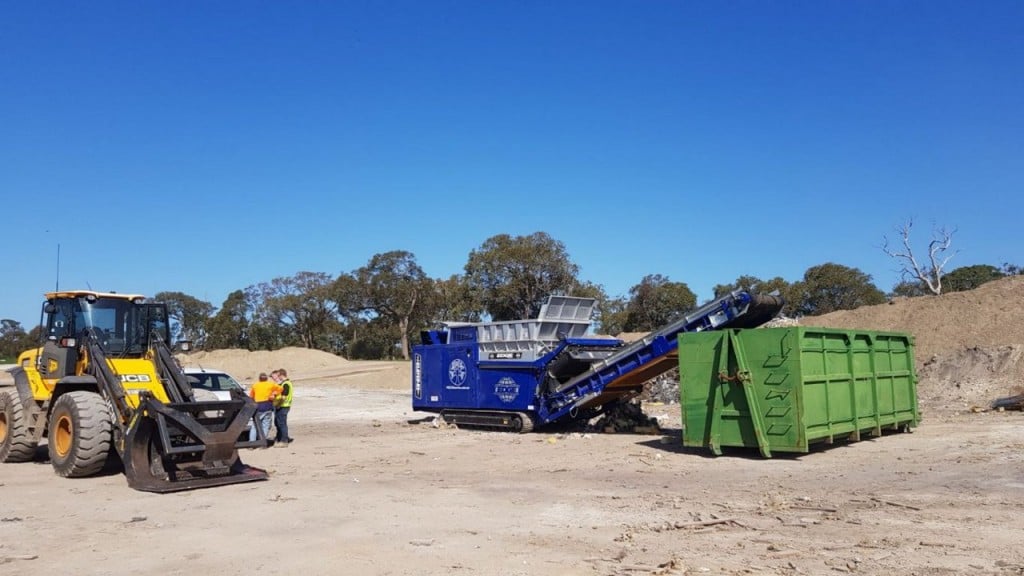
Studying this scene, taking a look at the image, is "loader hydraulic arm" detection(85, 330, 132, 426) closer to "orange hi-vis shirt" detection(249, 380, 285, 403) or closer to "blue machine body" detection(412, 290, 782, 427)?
"orange hi-vis shirt" detection(249, 380, 285, 403)

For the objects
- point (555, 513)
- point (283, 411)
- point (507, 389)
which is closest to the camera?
point (555, 513)

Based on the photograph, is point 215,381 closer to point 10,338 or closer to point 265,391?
point 265,391

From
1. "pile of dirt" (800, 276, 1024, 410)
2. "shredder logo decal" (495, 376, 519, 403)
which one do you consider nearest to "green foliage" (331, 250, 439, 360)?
"pile of dirt" (800, 276, 1024, 410)

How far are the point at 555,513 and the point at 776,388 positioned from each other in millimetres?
5204

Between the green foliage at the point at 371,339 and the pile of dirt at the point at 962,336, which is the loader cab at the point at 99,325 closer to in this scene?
the pile of dirt at the point at 962,336

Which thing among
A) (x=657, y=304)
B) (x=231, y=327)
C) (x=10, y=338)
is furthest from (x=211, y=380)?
(x=10, y=338)

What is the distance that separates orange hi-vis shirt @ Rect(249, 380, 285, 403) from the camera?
15.2 m

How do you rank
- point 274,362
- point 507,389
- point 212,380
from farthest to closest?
point 274,362, point 507,389, point 212,380

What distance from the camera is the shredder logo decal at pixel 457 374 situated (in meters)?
18.1

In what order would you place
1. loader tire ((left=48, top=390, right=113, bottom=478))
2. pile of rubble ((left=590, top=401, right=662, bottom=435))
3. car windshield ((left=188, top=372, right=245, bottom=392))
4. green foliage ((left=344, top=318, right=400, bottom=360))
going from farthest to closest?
green foliage ((left=344, top=318, right=400, bottom=360)), pile of rubble ((left=590, top=401, right=662, bottom=435)), car windshield ((left=188, top=372, right=245, bottom=392)), loader tire ((left=48, top=390, right=113, bottom=478))

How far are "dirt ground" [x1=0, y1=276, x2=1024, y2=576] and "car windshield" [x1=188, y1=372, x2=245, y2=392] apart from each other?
6.81ft

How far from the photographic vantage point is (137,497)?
31.6 feet

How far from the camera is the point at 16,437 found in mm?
12461

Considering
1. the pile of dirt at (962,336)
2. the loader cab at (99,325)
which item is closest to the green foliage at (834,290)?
the pile of dirt at (962,336)
